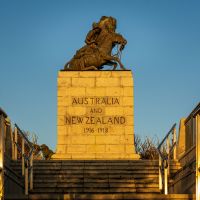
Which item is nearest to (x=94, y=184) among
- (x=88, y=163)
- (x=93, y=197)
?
(x=88, y=163)

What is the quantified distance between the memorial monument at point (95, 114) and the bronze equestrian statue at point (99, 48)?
373 mm

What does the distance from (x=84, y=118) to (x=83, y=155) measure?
1160mm

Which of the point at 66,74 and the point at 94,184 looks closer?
the point at 94,184

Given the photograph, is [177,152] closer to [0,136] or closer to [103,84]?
[103,84]

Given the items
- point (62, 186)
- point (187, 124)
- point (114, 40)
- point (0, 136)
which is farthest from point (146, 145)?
point (0, 136)

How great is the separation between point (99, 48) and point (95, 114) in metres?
2.49

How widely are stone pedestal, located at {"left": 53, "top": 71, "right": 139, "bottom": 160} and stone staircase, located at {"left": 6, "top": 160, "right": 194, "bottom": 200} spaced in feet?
11.0

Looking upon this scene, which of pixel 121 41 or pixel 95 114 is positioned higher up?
pixel 121 41

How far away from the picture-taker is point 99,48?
21438mm

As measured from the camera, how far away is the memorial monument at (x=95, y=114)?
20078 millimetres

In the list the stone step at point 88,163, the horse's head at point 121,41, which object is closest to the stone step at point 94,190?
the stone step at point 88,163

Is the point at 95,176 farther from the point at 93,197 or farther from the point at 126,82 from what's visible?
the point at 126,82

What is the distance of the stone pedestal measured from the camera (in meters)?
20.1

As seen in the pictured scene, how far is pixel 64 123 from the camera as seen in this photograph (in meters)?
20.2
